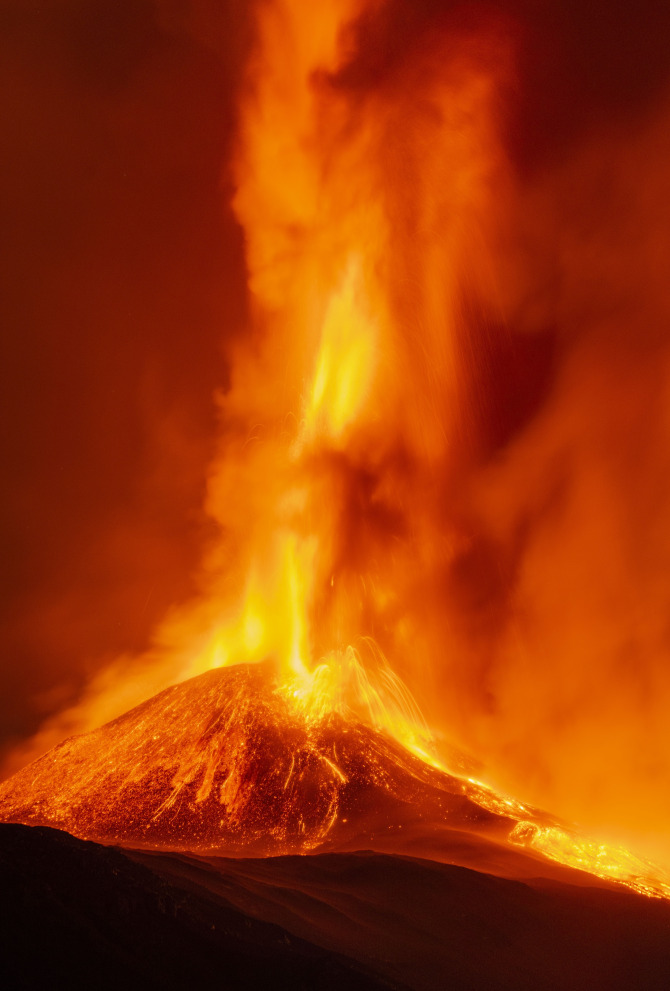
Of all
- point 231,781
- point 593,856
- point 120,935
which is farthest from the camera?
point 231,781

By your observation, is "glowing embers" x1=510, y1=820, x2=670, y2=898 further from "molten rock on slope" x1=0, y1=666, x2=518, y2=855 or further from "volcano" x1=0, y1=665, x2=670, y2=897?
"molten rock on slope" x1=0, y1=666, x2=518, y2=855

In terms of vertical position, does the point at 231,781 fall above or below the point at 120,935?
above

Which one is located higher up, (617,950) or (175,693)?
(175,693)

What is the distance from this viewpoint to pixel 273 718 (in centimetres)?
4347

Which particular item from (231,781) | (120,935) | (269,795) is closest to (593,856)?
(269,795)

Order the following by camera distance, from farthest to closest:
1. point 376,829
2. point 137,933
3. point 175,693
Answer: point 175,693
point 376,829
point 137,933

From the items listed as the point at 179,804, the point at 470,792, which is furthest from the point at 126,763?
the point at 470,792

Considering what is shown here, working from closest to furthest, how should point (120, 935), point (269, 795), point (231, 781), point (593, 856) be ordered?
point (120, 935)
point (593, 856)
point (269, 795)
point (231, 781)

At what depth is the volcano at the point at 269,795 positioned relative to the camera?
1151 inches

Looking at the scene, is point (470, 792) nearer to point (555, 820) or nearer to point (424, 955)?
point (555, 820)

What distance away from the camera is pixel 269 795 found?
1394 inches

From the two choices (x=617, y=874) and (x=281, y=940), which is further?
(x=617, y=874)

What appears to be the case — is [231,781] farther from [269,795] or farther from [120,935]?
[120,935]

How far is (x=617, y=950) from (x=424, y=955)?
6.54 m
